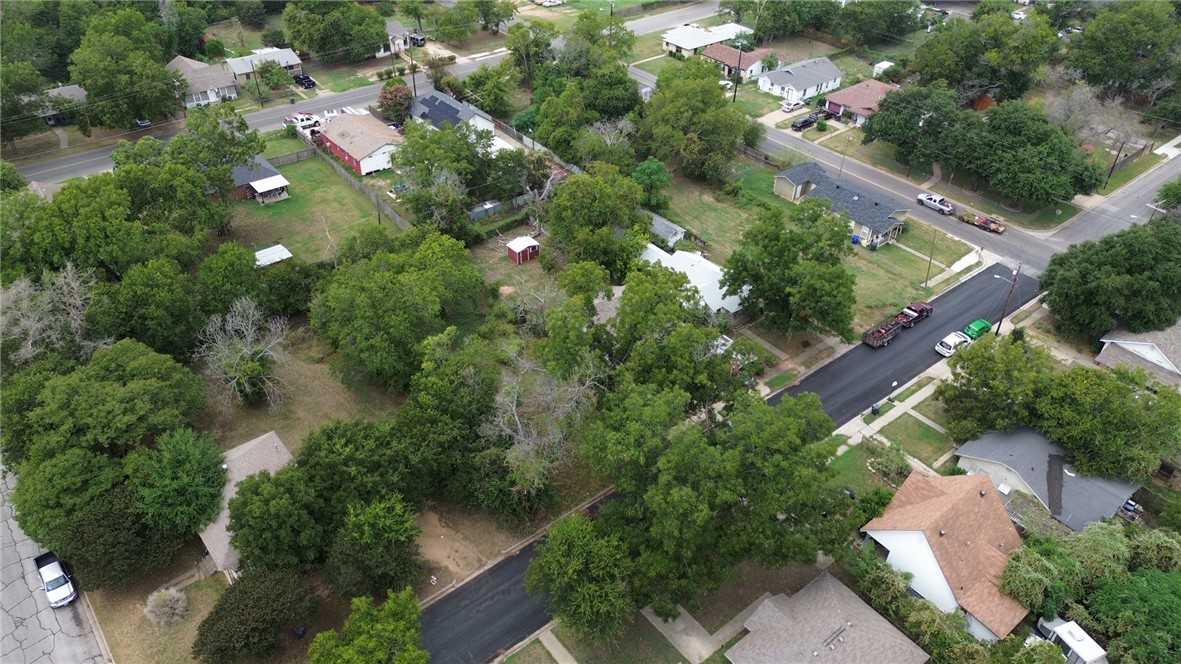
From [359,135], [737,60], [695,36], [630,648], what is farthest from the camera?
[695,36]

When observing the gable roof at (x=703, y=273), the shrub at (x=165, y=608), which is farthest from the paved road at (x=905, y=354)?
the shrub at (x=165, y=608)

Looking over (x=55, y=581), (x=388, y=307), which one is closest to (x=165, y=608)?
(x=55, y=581)

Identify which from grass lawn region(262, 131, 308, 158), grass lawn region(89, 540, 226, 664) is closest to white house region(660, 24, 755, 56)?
grass lawn region(262, 131, 308, 158)

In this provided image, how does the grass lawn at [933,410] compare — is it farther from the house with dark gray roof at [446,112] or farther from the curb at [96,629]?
the house with dark gray roof at [446,112]

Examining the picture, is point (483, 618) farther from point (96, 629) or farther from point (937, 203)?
point (937, 203)

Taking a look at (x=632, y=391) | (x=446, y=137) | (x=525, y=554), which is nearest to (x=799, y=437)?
(x=632, y=391)

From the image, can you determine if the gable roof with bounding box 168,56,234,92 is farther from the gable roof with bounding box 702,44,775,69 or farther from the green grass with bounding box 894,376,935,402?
the green grass with bounding box 894,376,935,402
